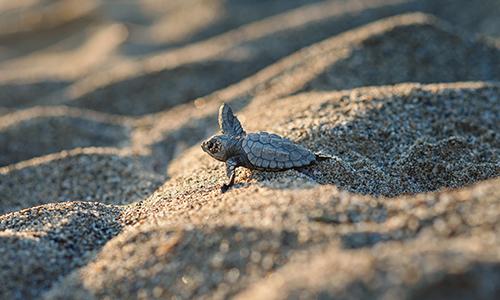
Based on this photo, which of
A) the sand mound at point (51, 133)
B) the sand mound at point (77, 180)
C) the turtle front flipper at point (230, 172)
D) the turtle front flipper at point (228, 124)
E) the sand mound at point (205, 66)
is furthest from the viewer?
the sand mound at point (205, 66)

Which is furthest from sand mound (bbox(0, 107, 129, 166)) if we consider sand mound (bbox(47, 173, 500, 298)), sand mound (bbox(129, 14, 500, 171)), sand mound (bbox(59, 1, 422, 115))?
sand mound (bbox(47, 173, 500, 298))

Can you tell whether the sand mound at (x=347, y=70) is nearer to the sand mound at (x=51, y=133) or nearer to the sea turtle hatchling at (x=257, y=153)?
the sand mound at (x=51, y=133)

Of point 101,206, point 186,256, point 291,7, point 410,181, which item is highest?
point 186,256

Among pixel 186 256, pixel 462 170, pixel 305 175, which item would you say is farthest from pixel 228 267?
pixel 462 170

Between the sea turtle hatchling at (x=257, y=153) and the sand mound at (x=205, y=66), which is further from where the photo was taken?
the sand mound at (x=205, y=66)

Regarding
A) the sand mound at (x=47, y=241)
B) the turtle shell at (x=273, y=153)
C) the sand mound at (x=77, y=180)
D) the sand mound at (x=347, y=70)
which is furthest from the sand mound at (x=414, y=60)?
the sand mound at (x=47, y=241)

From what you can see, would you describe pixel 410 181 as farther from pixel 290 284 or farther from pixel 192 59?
pixel 192 59

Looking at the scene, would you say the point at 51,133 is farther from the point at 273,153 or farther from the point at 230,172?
the point at 273,153
